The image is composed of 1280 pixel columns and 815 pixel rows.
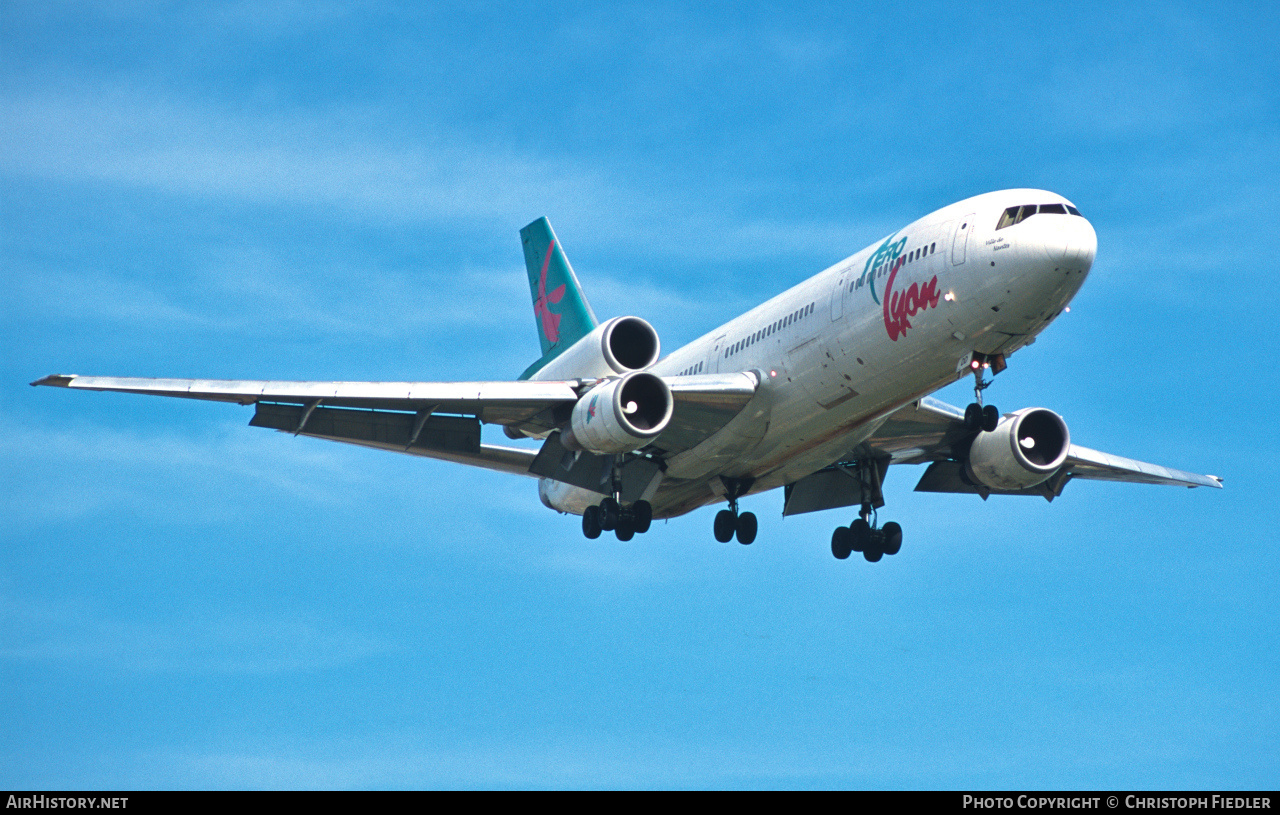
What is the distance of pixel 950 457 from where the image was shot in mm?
36062

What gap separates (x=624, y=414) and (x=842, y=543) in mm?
8529

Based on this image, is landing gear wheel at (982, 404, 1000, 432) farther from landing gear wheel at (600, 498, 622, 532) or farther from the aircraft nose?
landing gear wheel at (600, 498, 622, 532)

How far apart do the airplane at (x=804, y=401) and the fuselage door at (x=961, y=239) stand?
0.04 metres

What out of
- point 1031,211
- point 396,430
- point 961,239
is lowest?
point 396,430

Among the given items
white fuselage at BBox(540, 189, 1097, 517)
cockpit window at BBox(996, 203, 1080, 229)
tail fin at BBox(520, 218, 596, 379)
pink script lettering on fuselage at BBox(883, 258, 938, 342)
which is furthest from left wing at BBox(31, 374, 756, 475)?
cockpit window at BBox(996, 203, 1080, 229)

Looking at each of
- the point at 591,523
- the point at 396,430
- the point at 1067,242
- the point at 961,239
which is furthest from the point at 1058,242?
the point at 396,430

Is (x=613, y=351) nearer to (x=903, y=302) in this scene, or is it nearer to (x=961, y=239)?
(x=903, y=302)

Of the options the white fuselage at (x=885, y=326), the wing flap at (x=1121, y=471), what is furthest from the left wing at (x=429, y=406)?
the wing flap at (x=1121, y=471)

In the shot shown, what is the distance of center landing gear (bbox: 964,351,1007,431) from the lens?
90.5 ft

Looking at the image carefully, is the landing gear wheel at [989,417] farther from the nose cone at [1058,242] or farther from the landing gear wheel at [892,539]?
the landing gear wheel at [892,539]

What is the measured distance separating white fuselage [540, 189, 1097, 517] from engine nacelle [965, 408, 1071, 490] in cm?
472

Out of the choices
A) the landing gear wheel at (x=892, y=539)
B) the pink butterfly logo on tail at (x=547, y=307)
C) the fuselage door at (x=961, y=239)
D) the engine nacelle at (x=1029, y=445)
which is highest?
the pink butterfly logo on tail at (x=547, y=307)

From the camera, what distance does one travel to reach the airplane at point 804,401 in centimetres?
2672
